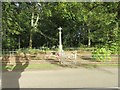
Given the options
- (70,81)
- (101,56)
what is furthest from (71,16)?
(70,81)

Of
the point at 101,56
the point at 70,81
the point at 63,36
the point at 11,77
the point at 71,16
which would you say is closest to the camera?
the point at 70,81

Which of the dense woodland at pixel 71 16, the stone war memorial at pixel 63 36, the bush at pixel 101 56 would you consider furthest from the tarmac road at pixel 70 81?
the dense woodland at pixel 71 16

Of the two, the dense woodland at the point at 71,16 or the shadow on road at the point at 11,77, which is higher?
the dense woodland at the point at 71,16

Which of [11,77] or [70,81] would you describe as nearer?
[70,81]

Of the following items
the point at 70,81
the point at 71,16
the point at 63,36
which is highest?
the point at 71,16

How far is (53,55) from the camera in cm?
1983

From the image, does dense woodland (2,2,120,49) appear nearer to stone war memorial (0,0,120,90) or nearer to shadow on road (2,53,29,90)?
stone war memorial (0,0,120,90)

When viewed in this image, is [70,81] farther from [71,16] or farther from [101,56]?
[71,16]

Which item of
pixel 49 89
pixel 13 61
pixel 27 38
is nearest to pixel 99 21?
pixel 13 61

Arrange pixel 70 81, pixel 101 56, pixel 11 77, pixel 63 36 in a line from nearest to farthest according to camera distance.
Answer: pixel 70 81 < pixel 11 77 < pixel 101 56 < pixel 63 36

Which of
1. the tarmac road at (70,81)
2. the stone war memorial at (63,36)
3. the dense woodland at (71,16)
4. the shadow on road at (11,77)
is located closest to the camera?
the shadow on road at (11,77)

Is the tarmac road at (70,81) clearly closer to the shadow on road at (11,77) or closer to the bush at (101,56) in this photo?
the shadow on road at (11,77)

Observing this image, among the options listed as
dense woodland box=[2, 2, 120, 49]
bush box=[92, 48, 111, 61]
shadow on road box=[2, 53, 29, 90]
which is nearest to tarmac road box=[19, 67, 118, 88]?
shadow on road box=[2, 53, 29, 90]

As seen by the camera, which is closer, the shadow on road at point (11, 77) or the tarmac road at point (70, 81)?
the shadow on road at point (11, 77)
